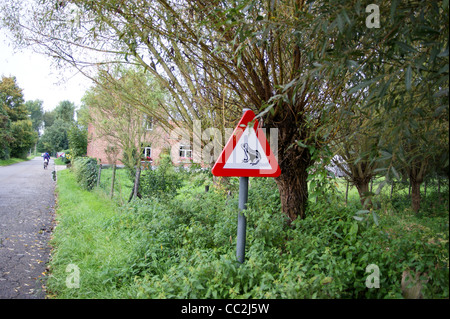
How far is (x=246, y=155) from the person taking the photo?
9.84 feet

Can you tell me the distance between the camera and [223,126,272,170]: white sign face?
299 centimetres

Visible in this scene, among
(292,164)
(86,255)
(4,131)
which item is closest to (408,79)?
(292,164)

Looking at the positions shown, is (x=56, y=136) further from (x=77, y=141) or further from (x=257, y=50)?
(x=257, y=50)

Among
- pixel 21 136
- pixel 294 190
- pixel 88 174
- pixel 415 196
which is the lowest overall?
pixel 415 196

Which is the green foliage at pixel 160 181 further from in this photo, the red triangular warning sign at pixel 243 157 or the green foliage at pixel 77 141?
the green foliage at pixel 77 141

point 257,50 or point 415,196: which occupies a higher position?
point 257,50

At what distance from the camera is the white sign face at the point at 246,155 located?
299 cm

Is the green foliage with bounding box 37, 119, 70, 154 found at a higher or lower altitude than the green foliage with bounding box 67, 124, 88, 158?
higher

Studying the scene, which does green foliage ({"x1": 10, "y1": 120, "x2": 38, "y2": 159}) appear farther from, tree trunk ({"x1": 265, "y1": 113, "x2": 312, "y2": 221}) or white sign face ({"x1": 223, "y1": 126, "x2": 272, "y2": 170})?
white sign face ({"x1": 223, "y1": 126, "x2": 272, "y2": 170})

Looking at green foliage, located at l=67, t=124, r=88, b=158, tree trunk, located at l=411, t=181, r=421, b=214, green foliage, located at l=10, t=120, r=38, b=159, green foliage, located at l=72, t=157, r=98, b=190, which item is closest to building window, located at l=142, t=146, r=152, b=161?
green foliage, located at l=72, t=157, r=98, b=190
